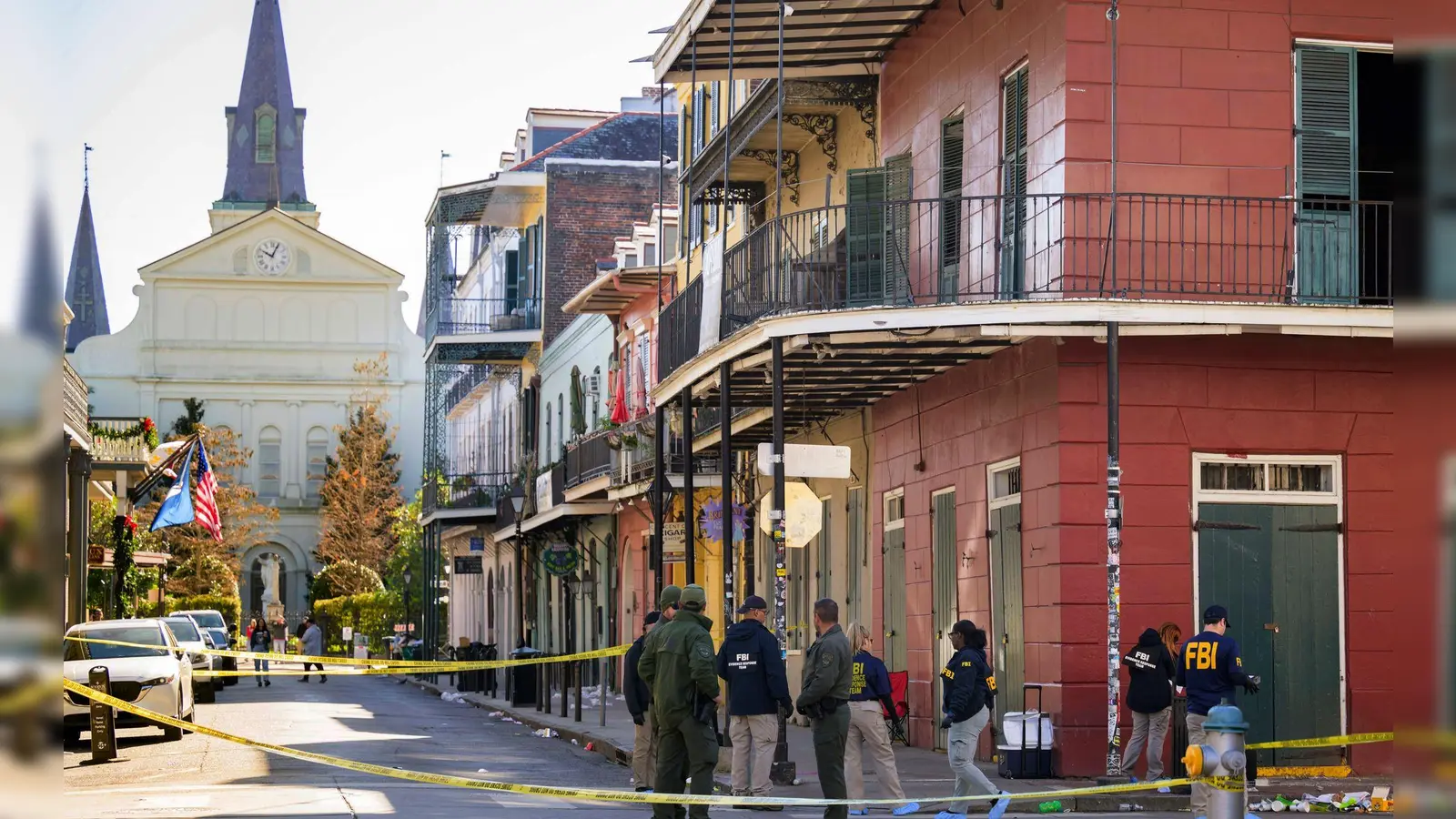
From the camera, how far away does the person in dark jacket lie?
1481 centimetres

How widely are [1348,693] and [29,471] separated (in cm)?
1623

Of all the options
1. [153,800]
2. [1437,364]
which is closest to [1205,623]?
[153,800]

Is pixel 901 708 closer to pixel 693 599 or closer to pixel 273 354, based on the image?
pixel 693 599

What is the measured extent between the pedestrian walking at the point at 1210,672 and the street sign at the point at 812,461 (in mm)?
3992

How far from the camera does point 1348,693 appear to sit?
16.2 m

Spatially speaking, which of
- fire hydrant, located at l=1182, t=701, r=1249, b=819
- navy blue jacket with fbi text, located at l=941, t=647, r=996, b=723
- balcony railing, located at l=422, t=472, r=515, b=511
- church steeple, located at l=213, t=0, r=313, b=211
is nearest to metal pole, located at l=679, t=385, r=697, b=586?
navy blue jacket with fbi text, located at l=941, t=647, r=996, b=723

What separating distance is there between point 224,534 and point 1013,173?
59286 millimetres

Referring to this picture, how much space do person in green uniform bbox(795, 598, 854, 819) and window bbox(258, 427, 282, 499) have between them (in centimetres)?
7432

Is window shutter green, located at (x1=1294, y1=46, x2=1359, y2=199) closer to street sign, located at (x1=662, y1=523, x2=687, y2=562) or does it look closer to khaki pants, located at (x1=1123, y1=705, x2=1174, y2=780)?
khaki pants, located at (x1=1123, y1=705, x2=1174, y2=780)

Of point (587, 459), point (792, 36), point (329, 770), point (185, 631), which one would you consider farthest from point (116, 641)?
point (587, 459)

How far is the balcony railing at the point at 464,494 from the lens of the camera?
4884cm

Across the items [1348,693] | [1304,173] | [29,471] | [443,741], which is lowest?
[443,741]

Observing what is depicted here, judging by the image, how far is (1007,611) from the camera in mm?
17625

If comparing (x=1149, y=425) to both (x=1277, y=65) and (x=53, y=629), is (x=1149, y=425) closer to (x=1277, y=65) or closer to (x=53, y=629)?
(x=1277, y=65)
